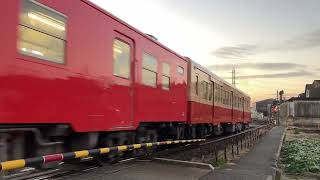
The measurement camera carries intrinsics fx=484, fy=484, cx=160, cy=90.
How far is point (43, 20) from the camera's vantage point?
25.2ft

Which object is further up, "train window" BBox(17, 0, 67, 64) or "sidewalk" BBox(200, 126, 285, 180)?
"train window" BBox(17, 0, 67, 64)

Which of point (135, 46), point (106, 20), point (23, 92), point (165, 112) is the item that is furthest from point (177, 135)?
point (23, 92)

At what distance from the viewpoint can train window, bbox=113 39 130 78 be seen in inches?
413

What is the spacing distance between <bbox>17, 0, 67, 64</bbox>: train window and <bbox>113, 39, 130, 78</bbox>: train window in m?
2.29

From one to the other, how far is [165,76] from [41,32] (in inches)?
263

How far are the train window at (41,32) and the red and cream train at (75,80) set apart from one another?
0.6 inches

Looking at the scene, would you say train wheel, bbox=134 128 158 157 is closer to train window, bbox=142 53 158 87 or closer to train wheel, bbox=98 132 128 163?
train wheel, bbox=98 132 128 163

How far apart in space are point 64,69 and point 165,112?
19.8 ft

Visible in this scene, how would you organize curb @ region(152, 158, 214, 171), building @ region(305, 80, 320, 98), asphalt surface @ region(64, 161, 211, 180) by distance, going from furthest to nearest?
building @ region(305, 80, 320, 98)
curb @ region(152, 158, 214, 171)
asphalt surface @ region(64, 161, 211, 180)

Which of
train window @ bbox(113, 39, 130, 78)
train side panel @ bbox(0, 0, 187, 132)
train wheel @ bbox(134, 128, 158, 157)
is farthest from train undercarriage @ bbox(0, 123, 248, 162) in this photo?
train window @ bbox(113, 39, 130, 78)

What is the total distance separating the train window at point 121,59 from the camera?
10.5 m

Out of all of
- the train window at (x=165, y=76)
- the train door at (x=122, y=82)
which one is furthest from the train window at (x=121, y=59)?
the train window at (x=165, y=76)

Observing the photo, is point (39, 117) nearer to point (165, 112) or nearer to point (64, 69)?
point (64, 69)

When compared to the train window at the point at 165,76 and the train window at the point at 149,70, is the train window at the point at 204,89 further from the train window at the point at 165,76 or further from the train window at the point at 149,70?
the train window at the point at 149,70
